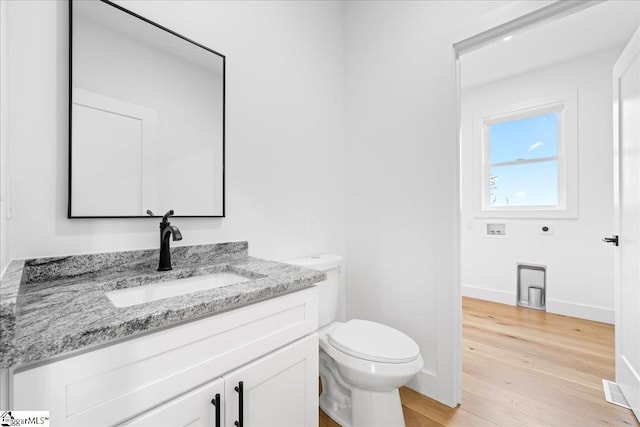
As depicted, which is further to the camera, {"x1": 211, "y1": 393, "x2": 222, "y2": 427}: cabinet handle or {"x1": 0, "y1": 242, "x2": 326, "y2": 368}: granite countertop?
{"x1": 211, "y1": 393, "x2": 222, "y2": 427}: cabinet handle

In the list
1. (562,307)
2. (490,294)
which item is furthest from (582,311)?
(490,294)

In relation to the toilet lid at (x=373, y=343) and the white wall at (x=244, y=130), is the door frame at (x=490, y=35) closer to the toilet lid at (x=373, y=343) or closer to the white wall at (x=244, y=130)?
the toilet lid at (x=373, y=343)

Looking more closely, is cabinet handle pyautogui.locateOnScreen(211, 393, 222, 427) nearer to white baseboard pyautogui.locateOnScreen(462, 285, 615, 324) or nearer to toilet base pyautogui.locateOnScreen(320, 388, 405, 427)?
toilet base pyautogui.locateOnScreen(320, 388, 405, 427)

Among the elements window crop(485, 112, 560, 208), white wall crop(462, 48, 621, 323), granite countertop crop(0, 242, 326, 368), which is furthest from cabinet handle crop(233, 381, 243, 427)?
window crop(485, 112, 560, 208)

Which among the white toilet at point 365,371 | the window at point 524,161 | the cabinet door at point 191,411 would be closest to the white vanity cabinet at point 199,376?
A: the cabinet door at point 191,411

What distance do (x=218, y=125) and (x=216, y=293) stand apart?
2.96 ft

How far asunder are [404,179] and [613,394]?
67.7 inches

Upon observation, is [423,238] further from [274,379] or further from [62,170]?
[62,170]

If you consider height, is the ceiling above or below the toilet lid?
above

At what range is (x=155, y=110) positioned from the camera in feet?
4.12

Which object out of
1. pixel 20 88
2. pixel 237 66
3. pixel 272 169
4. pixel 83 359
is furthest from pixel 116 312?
pixel 237 66

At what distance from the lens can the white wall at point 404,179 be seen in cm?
162

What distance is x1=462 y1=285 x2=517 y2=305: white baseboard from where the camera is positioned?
3.26 meters

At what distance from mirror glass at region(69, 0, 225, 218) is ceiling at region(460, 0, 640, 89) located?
2.18m
